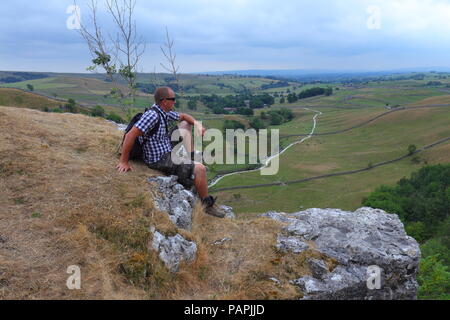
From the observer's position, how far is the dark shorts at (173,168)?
8.21 metres

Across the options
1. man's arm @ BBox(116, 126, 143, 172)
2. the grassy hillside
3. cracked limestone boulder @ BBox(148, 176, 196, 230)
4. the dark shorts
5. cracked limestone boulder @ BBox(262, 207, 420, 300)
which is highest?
man's arm @ BBox(116, 126, 143, 172)

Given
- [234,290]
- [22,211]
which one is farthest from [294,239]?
[22,211]

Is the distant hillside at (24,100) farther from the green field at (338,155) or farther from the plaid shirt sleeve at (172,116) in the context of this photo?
the plaid shirt sleeve at (172,116)

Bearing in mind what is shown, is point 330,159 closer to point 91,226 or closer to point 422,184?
point 422,184

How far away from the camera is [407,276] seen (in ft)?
22.5

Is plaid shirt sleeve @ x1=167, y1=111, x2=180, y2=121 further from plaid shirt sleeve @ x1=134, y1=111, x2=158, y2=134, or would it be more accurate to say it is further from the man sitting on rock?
plaid shirt sleeve @ x1=134, y1=111, x2=158, y2=134

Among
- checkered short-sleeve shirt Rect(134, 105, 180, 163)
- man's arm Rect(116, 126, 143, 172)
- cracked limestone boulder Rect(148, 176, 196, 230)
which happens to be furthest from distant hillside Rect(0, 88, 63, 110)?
cracked limestone boulder Rect(148, 176, 196, 230)

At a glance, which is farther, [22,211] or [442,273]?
[442,273]

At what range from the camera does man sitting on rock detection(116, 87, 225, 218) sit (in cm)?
743

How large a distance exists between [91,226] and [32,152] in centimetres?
347

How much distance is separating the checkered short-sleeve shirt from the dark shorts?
12 cm

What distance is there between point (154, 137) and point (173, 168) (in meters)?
1.00

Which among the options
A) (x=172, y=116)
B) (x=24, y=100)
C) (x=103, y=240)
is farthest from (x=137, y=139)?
(x=24, y=100)

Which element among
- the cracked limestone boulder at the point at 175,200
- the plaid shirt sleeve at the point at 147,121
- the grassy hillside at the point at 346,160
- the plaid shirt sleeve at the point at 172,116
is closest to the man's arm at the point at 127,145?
the plaid shirt sleeve at the point at 147,121
